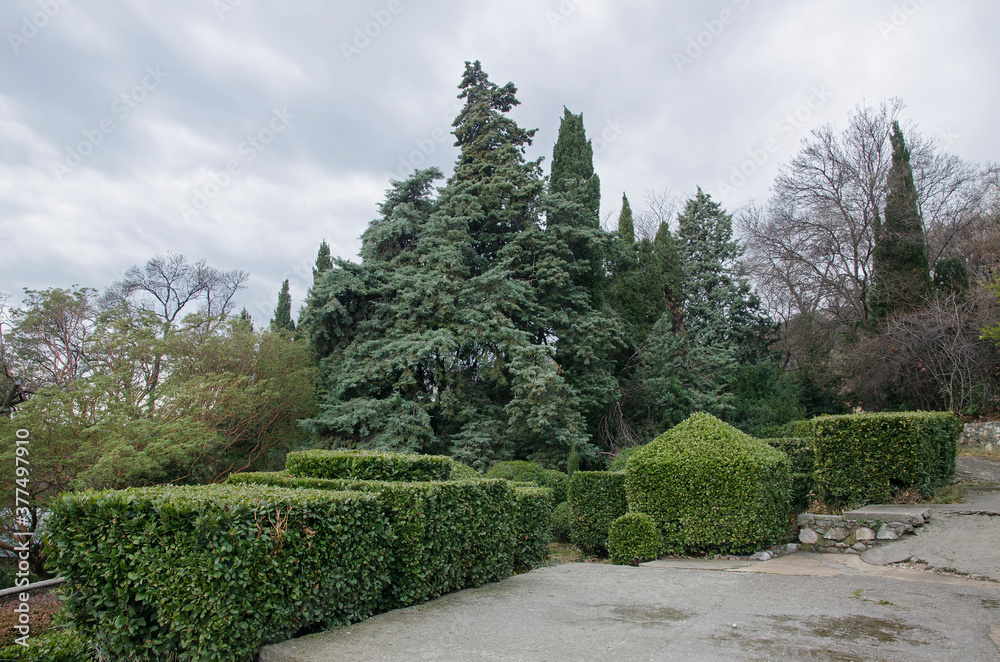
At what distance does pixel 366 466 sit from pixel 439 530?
120 cm

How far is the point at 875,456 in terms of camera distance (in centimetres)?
808

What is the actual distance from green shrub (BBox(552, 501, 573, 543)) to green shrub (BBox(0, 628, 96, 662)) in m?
8.55

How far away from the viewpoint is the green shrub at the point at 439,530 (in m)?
4.61

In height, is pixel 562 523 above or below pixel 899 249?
below

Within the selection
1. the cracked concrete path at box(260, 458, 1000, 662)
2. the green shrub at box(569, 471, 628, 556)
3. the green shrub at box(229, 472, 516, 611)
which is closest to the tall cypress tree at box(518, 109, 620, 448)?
the green shrub at box(569, 471, 628, 556)

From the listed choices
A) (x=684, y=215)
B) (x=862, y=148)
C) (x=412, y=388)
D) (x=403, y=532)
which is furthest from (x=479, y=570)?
(x=684, y=215)

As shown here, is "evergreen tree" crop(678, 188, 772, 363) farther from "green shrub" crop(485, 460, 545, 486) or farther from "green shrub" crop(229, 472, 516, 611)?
"green shrub" crop(229, 472, 516, 611)

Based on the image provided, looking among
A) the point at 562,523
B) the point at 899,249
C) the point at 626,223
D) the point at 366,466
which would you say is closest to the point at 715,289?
the point at 626,223

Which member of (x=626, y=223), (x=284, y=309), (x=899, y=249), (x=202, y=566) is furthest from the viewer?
(x=284, y=309)

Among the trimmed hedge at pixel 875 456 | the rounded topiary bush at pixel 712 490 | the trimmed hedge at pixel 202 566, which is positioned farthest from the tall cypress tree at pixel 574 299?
the trimmed hedge at pixel 202 566

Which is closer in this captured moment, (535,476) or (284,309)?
(535,476)

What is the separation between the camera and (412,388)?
56.5 ft

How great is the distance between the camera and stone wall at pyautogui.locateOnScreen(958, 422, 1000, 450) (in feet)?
51.0

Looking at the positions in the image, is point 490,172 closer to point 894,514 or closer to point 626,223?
point 626,223
